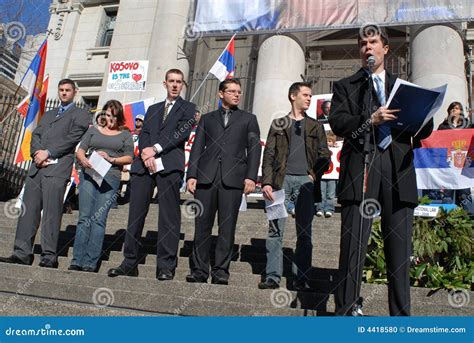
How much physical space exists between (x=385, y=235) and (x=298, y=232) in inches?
64.2

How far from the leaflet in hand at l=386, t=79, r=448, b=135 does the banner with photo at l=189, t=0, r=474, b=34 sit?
34.4 feet

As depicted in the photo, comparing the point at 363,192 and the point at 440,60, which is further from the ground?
the point at 440,60

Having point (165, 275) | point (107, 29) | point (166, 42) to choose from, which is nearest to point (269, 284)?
point (165, 275)

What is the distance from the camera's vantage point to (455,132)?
793cm

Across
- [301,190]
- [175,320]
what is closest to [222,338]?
[175,320]

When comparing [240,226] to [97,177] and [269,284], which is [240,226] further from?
[269,284]

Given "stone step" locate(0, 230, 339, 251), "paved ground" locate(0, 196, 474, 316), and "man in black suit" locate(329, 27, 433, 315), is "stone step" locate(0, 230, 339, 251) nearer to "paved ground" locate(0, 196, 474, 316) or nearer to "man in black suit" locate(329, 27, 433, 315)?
"paved ground" locate(0, 196, 474, 316)

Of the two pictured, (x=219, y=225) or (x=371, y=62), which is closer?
(x=371, y=62)

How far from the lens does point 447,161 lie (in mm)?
7977

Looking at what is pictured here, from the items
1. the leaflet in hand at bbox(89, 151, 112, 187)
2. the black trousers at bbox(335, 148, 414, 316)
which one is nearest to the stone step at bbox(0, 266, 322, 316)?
the black trousers at bbox(335, 148, 414, 316)

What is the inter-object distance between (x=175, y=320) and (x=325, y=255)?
11.5 ft

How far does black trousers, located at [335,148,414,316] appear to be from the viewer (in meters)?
3.17

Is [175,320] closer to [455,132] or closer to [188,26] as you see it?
[455,132]

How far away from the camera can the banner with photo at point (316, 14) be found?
12.5 meters
